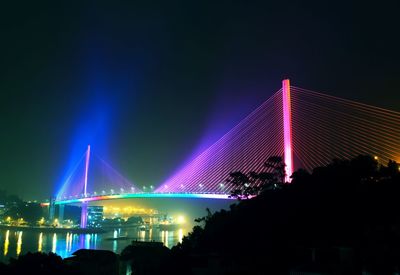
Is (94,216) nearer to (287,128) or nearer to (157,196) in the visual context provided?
(157,196)

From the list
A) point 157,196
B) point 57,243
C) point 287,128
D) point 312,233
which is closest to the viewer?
point 312,233

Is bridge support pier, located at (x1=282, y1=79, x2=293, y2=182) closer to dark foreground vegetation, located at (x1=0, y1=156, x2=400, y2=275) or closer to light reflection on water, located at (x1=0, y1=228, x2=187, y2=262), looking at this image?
dark foreground vegetation, located at (x1=0, y1=156, x2=400, y2=275)

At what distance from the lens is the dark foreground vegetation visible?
834 centimetres

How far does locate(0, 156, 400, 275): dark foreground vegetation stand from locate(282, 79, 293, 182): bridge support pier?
19.6ft

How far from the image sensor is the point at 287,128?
21875mm

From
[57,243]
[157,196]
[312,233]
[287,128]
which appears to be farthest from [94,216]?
[312,233]

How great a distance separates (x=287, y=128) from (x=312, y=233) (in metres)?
11.4

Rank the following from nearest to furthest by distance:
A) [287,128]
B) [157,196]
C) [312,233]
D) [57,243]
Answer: [312,233] < [287,128] < [57,243] < [157,196]

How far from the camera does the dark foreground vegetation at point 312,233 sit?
8.34 metres

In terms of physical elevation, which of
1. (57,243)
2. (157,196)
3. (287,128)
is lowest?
(57,243)

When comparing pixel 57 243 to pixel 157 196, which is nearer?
pixel 57 243

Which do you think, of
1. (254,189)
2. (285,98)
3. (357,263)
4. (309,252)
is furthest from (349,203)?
(285,98)

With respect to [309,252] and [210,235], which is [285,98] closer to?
[210,235]

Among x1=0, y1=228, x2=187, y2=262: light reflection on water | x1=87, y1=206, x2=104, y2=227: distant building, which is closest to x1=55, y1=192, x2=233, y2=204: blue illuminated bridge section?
x1=0, y1=228, x2=187, y2=262: light reflection on water
